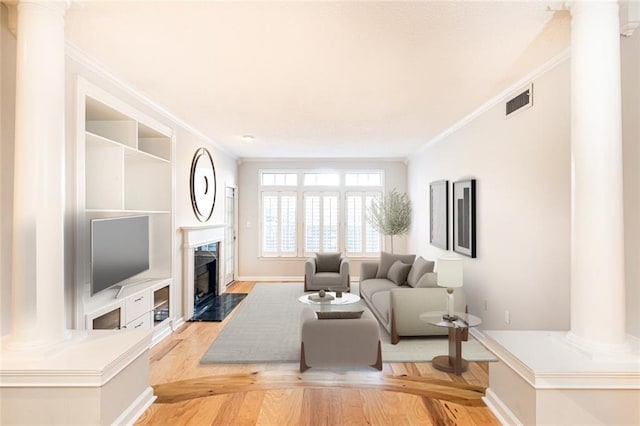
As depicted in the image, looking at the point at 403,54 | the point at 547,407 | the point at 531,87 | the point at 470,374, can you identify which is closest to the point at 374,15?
the point at 403,54

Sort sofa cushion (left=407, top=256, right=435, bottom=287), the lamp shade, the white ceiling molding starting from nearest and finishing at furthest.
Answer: the white ceiling molding < the lamp shade < sofa cushion (left=407, top=256, right=435, bottom=287)

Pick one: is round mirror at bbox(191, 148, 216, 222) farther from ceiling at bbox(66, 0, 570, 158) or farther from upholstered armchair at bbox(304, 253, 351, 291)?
upholstered armchair at bbox(304, 253, 351, 291)

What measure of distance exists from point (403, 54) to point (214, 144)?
427 centimetres

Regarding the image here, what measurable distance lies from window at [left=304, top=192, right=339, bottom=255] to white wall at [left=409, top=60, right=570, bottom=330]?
140 inches

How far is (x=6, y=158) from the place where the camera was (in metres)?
2.21

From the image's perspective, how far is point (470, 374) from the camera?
10.6 feet

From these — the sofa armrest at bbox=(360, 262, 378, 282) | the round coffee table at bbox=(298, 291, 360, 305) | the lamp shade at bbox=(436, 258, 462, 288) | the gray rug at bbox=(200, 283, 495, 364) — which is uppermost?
the lamp shade at bbox=(436, 258, 462, 288)

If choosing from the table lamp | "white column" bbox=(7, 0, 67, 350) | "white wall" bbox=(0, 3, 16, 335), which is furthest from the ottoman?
"white wall" bbox=(0, 3, 16, 335)

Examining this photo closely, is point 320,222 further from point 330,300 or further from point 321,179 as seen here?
point 330,300

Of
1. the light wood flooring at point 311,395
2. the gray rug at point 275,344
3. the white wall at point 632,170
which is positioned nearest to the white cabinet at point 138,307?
the light wood flooring at point 311,395

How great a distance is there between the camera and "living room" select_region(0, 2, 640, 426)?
2.15 m

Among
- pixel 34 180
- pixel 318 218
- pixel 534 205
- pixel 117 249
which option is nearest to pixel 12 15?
pixel 34 180

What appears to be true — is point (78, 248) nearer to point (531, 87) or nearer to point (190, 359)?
point (190, 359)

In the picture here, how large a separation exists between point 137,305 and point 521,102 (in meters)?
4.18
